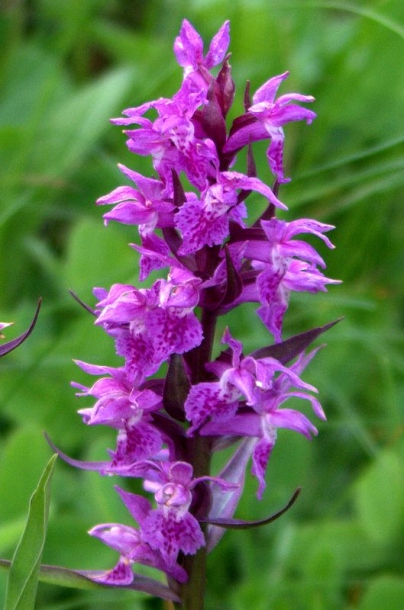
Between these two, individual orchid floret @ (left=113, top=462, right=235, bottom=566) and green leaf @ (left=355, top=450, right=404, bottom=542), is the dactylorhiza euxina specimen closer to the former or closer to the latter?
individual orchid floret @ (left=113, top=462, right=235, bottom=566)

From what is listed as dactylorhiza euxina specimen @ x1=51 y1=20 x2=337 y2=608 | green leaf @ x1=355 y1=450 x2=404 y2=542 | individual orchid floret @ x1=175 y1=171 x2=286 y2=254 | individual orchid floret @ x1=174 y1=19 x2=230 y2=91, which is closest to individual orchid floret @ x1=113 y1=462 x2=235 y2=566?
dactylorhiza euxina specimen @ x1=51 y1=20 x2=337 y2=608

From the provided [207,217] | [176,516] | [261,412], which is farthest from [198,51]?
[176,516]

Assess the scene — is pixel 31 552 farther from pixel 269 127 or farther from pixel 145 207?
pixel 269 127

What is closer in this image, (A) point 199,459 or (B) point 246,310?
(A) point 199,459

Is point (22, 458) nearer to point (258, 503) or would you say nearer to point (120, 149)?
point (258, 503)

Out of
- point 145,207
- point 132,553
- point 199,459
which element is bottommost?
point 132,553

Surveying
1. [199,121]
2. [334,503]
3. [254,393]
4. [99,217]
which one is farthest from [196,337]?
[99,217]

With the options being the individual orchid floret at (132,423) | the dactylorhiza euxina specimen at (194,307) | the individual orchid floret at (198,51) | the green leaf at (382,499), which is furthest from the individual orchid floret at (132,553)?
the green leaf at (382,499)
